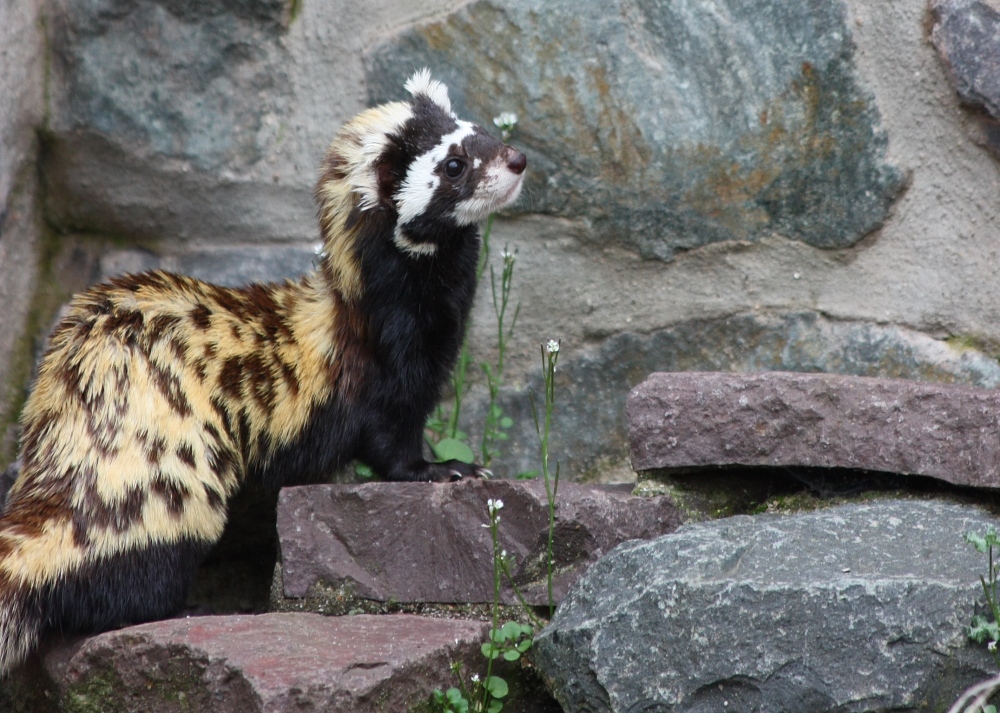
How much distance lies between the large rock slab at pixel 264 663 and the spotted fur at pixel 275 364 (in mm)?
221

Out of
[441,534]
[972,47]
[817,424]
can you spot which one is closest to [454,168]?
[441,534]

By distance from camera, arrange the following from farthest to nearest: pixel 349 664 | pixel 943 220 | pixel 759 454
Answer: pixel 943 220 < pixel 759 454 < pixel 349 664

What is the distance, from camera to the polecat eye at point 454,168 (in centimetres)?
316

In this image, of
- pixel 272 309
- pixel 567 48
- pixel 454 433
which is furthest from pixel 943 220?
pixel 272 309

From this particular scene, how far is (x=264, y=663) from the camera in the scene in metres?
2.38

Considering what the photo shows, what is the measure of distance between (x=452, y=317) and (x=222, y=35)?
40.2 inches

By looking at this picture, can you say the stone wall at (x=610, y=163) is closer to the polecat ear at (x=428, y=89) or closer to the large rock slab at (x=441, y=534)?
the polecat ear at (x=428, y=89)

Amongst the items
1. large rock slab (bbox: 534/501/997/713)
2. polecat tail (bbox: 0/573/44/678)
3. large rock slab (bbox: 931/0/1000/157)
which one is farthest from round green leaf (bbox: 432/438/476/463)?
large rock slab (bbox: 931/0/1000/157)

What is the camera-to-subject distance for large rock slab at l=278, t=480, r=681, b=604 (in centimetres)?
280

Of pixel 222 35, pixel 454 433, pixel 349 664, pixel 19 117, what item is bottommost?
pixel 349 664

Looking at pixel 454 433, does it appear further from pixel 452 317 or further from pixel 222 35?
pixel 222 35

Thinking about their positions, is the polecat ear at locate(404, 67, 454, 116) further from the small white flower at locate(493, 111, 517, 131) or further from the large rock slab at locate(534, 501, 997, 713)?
the large rock slab at locate(534, 501, 997, 713)

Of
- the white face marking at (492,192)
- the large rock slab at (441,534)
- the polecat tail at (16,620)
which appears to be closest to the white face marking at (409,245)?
the white face marking at (492,192)

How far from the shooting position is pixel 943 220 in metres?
3.05
